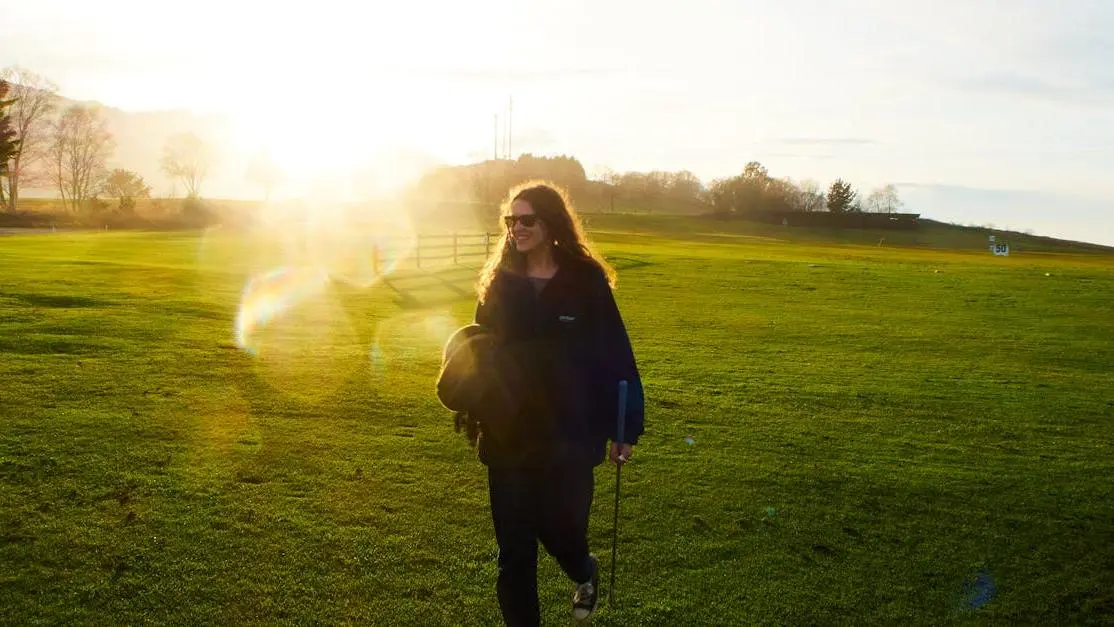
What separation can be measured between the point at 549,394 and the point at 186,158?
11383 centimetres

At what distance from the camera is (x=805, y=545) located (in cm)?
520

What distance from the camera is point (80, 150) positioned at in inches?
3494

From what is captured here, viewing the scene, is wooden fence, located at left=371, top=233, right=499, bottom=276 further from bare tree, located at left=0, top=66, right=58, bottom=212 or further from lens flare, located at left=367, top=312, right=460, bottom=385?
bare tree, located at left=0, top=66, right=58, bottom=212

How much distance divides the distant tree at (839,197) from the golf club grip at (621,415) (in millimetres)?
134542

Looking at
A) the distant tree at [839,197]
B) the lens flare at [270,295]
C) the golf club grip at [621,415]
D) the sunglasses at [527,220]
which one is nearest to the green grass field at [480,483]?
the lens flare at [270,295]

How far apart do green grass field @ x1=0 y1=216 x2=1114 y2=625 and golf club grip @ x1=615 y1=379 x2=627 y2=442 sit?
1.07m

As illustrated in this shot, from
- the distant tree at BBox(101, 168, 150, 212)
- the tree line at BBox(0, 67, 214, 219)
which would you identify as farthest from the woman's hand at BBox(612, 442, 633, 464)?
the distant tree at BBox(101, 168, 150, 212)

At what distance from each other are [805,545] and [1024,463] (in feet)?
10.9

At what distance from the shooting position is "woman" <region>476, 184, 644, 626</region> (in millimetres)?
3855

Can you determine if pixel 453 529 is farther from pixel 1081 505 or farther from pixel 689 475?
pixel 1081 505

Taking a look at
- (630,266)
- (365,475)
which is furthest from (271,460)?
(630,266)

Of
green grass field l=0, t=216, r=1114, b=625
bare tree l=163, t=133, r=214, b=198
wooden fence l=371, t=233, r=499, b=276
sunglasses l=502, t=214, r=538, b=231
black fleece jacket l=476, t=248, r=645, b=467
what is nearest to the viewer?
black fleece jacket l=476, t=248, r=645, b=467

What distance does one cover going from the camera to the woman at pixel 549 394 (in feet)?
12.6

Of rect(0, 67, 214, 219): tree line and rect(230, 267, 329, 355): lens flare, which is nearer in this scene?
rect(230, 267, 329, 355): lens flare
